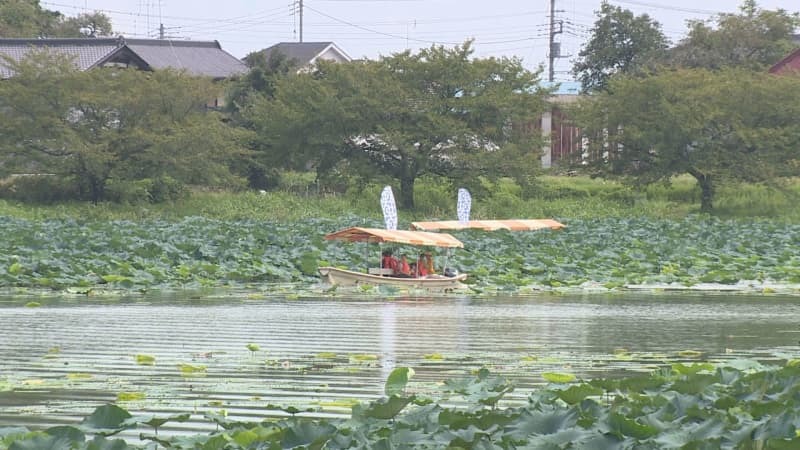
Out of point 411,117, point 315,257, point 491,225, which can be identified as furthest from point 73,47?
point 315,257

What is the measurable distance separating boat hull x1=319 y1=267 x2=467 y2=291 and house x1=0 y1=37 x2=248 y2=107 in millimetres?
21664

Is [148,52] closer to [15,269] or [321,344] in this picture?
[15,269]

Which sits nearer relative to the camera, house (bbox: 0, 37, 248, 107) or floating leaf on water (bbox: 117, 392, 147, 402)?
floating leaf on water (bbox: 117, 392, 147, 402)

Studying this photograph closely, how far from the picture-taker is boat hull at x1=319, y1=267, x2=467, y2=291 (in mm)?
18188

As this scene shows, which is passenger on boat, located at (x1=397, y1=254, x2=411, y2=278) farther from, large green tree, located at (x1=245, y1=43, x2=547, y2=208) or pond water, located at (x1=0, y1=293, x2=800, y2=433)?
large green tree, located at (x1=245, y1=43, x2=547, y2=208)

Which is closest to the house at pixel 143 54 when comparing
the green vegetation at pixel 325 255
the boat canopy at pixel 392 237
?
the green vegetation at pixel 325 255

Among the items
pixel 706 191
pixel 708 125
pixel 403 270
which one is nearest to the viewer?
pixel 403 270

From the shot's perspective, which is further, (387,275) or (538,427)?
(387,275)

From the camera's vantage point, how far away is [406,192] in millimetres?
37000

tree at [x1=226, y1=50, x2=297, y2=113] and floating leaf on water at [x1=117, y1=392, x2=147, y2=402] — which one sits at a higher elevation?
tree at [x1=226, y1=50, x2=297, y2=113]

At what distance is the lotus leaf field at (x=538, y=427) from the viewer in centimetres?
505

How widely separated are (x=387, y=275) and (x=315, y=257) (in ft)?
7.19

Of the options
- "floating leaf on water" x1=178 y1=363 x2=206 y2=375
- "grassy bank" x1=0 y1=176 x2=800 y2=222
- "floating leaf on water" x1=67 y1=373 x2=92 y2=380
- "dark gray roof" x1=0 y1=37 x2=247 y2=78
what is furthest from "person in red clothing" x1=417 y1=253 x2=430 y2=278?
"dark gray roof" x1=0 y1=37 x2=247 y2=78

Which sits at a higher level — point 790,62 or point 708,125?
point 790,62
